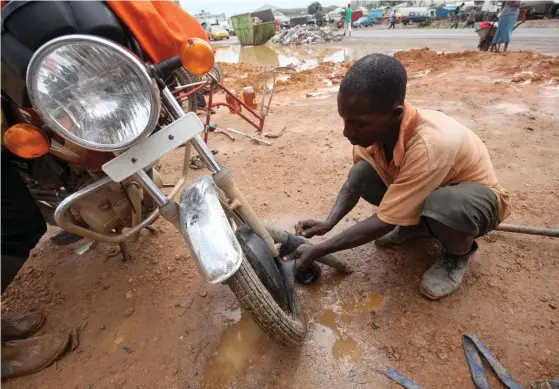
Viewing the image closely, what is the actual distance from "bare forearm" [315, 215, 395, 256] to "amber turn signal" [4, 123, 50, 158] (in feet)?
4.03

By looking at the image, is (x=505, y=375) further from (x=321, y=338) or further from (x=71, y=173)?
(x=71, y=173)

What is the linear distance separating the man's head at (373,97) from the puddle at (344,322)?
927 millimetres

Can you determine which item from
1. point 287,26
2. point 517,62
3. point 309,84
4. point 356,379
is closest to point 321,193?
point 356,379

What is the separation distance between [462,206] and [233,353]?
1304mm

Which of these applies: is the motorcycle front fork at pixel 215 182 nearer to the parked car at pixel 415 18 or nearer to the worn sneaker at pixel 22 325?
the worn sneaker at pixel 22 325

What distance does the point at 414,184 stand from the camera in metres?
1.42

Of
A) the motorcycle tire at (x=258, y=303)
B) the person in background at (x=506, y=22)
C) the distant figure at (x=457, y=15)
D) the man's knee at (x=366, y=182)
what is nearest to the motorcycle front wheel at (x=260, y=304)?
the motorcycle tire at (x=258, y=303)

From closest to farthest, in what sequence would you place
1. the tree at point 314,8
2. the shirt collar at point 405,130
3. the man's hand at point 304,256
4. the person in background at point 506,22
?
the shirt collar at point 405,130 → the man's hand at point 304,256 → the person in background at point 506,22 → the tree at point 314,8

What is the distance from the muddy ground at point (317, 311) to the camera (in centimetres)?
147

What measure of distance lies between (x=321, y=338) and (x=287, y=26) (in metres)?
30.1

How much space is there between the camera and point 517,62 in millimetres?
6621

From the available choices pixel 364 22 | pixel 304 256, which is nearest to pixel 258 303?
pixel 304 256

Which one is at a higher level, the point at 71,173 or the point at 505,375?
the point at 71,173

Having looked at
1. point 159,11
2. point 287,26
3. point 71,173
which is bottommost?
point 287,26
